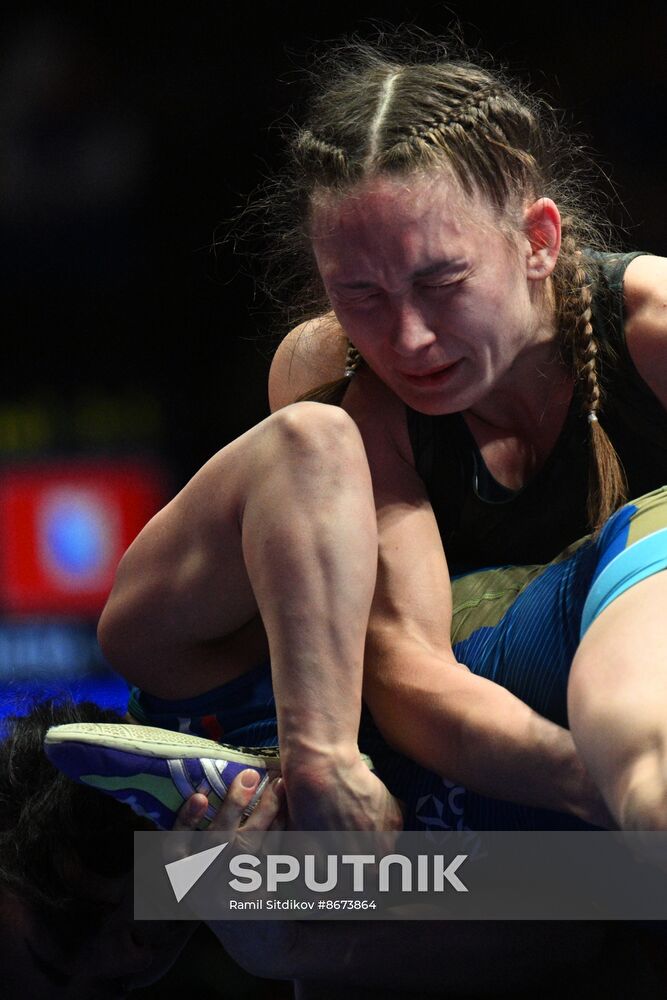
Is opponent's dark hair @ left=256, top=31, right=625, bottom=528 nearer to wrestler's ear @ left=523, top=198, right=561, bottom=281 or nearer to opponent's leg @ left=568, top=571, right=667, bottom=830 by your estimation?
wrestler's ear @ left=523, top=198, right=561, bottom=281

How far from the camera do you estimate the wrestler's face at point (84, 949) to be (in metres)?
1.12

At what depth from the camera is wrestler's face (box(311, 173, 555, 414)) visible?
105 cm

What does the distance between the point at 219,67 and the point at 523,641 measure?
1376mm

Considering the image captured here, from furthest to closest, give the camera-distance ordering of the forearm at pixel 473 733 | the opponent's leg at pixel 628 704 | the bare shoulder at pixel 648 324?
the bare shoulder at pixel 648 324 < the forearm at pixel 473 733 < the opponent's leg at pixel 628 704

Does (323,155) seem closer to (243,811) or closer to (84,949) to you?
(243,811)

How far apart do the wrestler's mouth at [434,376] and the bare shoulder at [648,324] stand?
177 mm

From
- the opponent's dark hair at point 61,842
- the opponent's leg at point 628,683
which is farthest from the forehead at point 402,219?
the opponent's dark hair at point 61,842

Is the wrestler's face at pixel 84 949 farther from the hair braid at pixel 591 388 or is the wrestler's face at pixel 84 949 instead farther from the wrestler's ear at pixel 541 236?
the wrestler's ear at pixel 541 236

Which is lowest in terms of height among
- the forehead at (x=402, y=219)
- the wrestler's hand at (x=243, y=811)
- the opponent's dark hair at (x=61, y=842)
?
the opponent's dark hair at (x=61, y=842)

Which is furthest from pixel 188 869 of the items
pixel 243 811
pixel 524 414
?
pixel 524 414

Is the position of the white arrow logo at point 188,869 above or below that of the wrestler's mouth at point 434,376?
below

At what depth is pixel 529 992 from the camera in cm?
107

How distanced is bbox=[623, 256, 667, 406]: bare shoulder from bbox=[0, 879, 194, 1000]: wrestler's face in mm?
659

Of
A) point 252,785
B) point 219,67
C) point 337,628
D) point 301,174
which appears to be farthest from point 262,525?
point 219,67
